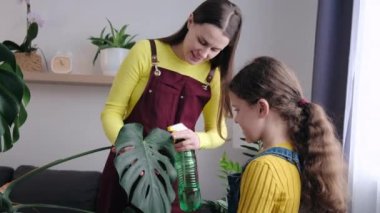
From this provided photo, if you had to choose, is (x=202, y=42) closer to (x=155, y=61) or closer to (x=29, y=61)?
(x=155, y=61)

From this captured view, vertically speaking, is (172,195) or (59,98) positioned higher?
(172,195)

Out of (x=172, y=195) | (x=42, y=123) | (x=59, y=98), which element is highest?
(x=172, y=195)

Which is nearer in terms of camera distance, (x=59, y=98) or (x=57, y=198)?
(x=57, y=198)

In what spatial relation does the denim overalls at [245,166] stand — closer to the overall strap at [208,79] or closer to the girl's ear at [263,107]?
the girl's ear at [263,107]

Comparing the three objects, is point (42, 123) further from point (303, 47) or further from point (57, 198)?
point (303, 47)

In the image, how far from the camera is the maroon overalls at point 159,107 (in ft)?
4.17

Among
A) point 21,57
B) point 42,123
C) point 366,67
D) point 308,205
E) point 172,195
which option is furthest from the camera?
point 42,123

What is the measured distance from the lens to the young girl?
0.95 meters

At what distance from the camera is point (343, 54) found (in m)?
2.00

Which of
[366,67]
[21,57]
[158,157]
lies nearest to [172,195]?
[158,157]

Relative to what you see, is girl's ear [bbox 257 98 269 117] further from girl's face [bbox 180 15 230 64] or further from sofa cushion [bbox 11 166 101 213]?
sofa cushion [bbox 11 166 101 213]

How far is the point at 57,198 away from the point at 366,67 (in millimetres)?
1663

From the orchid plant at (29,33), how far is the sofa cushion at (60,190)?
2.44 ft

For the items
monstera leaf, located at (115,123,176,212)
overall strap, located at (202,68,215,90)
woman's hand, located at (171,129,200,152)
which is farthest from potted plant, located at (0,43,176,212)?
overall strap, located at (202,68,215,90)
